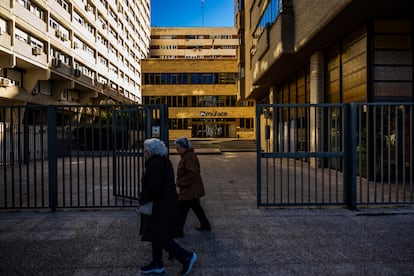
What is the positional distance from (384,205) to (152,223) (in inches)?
221

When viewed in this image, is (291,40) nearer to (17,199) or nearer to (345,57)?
(345,57)

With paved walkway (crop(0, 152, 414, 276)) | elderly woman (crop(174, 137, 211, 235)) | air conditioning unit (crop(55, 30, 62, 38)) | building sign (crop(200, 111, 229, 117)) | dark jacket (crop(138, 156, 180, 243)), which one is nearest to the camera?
dark jacket (crop(138, 156, 180, 243))

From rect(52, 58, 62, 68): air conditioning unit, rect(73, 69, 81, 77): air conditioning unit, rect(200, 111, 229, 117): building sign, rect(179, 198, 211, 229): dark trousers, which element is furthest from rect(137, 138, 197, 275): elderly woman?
rect(200, 111, 229, 117): building sign

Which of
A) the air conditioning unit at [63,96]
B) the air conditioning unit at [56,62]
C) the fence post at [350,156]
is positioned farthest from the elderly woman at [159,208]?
the air conditioning unit at [63,96]

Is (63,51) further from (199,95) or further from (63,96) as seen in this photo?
(199,95)

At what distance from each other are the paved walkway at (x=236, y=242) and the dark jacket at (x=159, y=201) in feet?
2.06

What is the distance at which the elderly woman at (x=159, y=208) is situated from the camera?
3.23 metres

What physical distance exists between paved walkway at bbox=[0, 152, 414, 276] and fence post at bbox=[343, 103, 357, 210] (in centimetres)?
33

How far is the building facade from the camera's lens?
32.0 ft

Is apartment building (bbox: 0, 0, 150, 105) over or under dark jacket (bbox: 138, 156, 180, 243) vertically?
over

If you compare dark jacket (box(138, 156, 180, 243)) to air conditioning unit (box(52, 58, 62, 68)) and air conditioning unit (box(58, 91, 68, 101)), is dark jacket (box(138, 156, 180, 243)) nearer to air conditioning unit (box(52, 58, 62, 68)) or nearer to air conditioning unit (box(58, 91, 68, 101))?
air conditioning unit (box(52, 58, 62, 68))

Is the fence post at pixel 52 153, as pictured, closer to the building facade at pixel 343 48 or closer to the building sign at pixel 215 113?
the building facade at pixel 343 48

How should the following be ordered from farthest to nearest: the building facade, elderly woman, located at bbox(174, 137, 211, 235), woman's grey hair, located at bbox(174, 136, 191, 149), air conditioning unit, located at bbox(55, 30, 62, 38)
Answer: air conditioning unit, located at bbox(55, 30, 62, 38), the building facade, elderly woman, located at bbox(174, 137, 211, 235), woman's grey hair, located at bbox(174, 136, 191, 149)

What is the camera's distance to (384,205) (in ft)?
21.2
